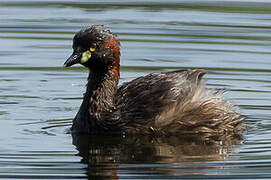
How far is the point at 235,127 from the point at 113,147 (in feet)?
5.15

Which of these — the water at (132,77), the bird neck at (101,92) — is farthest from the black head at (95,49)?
the water at (132,77)

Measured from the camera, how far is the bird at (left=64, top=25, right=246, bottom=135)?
10836 millimetres

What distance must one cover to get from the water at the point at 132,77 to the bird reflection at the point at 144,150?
0.01m

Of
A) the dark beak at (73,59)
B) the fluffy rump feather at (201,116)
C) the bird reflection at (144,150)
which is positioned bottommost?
the bird reflection at (144,150)

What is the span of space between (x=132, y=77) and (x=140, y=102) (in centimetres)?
265

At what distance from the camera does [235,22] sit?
669 inches

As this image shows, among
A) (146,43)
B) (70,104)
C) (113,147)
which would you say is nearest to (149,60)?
(146,43)

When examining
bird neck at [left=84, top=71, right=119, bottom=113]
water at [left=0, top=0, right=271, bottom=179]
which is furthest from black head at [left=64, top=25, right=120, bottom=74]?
water at [left=0, top=0, right=271, bottom=179]

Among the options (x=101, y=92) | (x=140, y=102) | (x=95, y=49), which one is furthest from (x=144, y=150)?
(x=95, y=49)

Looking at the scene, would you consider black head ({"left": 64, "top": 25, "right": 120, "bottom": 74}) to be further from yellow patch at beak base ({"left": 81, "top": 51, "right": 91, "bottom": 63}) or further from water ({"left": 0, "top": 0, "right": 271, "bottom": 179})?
water ({"left": 0, "top": 0, "right": 271, "bottom": 179})

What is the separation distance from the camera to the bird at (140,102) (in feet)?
35.6

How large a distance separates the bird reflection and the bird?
127mm

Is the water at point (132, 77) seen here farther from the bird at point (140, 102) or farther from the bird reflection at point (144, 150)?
the bird at point (140, 102)

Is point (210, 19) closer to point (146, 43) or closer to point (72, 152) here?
point (146, 43)
